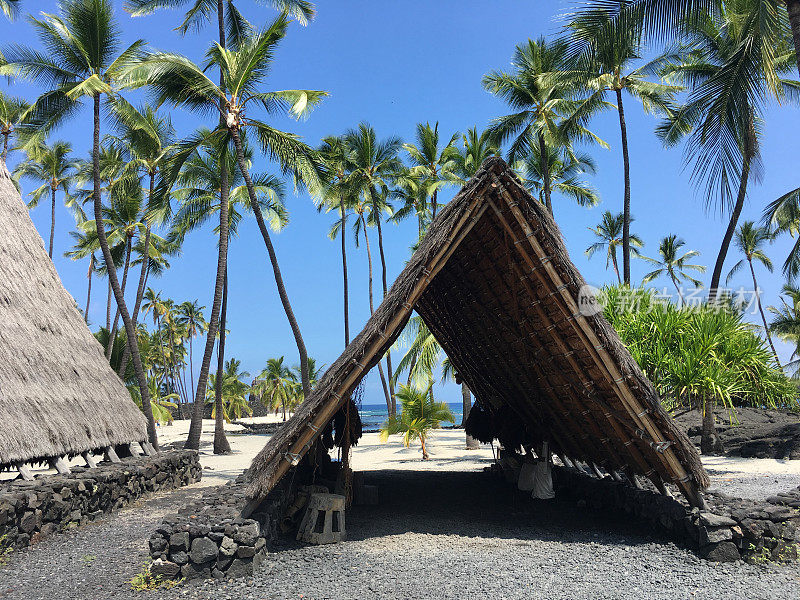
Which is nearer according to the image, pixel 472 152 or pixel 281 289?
pixel 281 289

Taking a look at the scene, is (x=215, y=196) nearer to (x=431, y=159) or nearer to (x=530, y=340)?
(x=431, y=159)

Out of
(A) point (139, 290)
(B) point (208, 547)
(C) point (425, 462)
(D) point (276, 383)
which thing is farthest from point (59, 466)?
(D) point (276, 383)

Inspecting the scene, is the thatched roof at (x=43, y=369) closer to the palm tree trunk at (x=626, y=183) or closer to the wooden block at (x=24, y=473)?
the wooden block at (x=24, y=473)

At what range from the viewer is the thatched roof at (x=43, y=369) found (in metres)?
7.00

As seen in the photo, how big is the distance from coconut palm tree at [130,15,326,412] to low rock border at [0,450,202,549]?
19.0ft

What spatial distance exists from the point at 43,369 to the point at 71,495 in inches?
75.0

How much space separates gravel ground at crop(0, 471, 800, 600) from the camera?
4.48 m

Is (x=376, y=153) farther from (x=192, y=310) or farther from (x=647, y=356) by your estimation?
(x=192, y=310)

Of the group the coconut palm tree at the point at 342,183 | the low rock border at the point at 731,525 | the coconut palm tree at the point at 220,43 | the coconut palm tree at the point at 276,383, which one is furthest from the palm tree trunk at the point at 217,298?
the coconut palm tree at the point at 276,383

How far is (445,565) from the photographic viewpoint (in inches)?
203

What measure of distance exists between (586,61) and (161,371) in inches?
1914

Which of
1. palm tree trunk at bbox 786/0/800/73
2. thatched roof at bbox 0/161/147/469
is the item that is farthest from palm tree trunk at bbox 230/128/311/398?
palm tree trunk at bbox 786/0/800/73

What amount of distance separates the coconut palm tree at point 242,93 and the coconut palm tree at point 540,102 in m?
8.04

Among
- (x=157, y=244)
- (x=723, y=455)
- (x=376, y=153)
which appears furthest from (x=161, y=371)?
(x=723, y=455)
